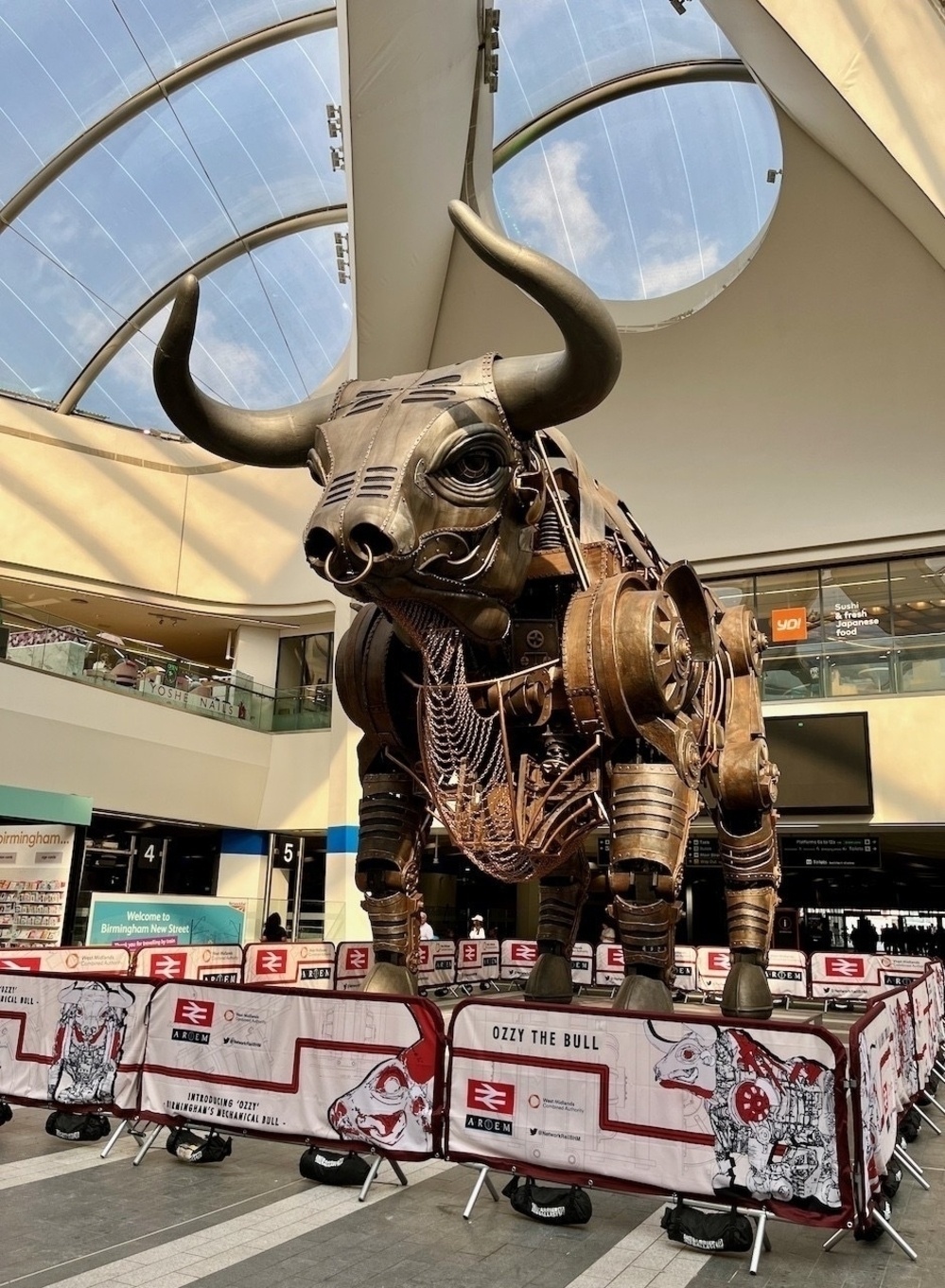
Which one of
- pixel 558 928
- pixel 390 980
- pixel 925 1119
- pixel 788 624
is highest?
pixel 788 624

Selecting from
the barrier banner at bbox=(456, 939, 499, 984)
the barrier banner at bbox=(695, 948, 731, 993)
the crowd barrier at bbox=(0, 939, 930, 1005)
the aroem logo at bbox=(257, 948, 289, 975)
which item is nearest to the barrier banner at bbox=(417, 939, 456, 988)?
the crowd barrier at bbox=(0, 939, 930, 1005)

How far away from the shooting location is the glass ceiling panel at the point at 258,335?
23.5 m

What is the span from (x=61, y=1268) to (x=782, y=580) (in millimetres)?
17358

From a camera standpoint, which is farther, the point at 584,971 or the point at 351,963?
the point at 584,971

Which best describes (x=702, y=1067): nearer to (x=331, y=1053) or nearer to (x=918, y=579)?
(x=331, y=1053)

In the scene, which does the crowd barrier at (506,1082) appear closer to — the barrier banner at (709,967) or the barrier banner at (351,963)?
the barrier banner at (351,963)

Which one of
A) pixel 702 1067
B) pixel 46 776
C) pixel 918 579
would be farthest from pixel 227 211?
pixel 702 1067

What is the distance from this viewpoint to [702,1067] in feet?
12.8

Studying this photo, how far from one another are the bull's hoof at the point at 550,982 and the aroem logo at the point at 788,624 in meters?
13.2

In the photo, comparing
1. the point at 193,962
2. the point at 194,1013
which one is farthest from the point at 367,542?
the point at 193,962

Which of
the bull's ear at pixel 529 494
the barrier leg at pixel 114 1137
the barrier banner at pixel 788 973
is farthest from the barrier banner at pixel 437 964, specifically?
the bull's ear at pixel 529 494

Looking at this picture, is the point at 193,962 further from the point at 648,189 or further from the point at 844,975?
the point at 648,189

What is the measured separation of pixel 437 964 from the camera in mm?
14484

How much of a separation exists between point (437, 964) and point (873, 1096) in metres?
11.0
